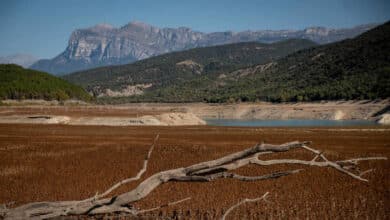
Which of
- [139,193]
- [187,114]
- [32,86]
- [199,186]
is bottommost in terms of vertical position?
[199,186]

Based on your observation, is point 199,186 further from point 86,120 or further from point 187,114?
point 187,114

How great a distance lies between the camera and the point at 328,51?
188 m

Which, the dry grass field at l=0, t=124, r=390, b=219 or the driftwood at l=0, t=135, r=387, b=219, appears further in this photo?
the dry grass field at l=0, t=124, r=390, b=219

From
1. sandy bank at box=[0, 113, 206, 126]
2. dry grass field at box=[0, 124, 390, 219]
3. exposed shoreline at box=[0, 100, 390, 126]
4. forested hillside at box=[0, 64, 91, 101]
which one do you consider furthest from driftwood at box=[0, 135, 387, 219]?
forested hillside at box=[0, 64, 91, 101]

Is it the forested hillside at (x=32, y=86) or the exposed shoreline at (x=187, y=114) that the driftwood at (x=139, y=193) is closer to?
the exposed shoreline at (x=187, y=114)

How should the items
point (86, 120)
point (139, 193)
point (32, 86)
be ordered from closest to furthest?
point (139, 193), point (86, 120), point (32, 86)

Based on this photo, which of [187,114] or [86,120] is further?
[187,114]

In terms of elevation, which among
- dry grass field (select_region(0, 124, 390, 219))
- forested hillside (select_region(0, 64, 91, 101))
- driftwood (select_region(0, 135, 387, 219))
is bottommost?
dry grass field (select_region(0, 124, 390, 219))

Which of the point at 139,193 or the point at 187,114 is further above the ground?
the point at 139,193

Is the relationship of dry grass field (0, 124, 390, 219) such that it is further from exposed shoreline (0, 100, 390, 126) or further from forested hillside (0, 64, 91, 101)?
forested hillside (0, 64, 91, 101)

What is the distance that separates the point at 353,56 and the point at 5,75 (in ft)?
344

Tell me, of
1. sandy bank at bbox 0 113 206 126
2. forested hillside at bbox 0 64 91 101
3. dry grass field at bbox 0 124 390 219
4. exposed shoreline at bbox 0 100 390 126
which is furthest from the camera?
forested hillside at bbox 0 64 91 101

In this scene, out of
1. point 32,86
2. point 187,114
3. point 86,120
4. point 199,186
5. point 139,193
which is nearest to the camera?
point 139,193

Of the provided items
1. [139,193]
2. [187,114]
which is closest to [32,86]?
[187,114]
